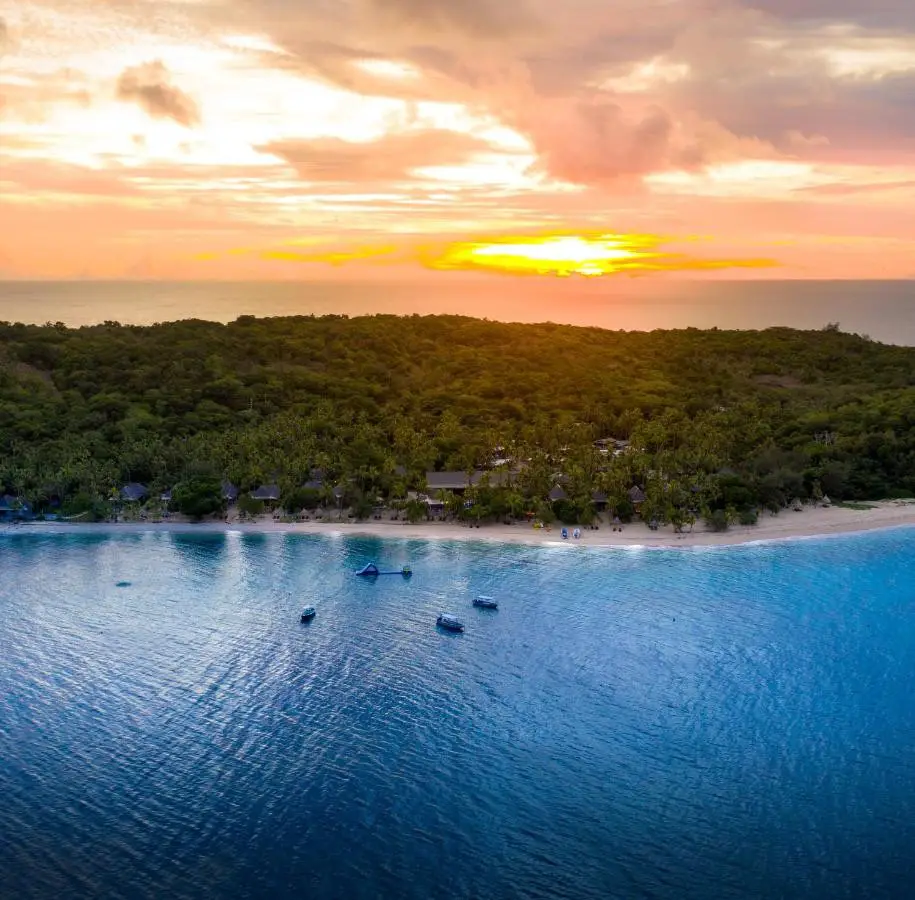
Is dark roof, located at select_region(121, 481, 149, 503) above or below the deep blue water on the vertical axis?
above

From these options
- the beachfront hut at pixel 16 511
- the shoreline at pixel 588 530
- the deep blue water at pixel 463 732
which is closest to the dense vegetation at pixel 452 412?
the beachfront hut at pixel 16 511

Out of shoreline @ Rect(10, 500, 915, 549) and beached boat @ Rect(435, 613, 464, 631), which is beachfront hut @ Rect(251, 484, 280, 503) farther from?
beached boat @ Rect(435, 613, 464, 631)

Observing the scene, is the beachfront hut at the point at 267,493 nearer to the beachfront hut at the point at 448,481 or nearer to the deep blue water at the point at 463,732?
the beachfront hut at the point at 448,481

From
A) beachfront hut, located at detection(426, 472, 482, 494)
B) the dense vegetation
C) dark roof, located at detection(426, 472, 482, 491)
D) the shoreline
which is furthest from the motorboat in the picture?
dark roof, located at detection(426, 472, 482, 491)

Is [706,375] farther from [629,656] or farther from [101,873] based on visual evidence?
[101,873]

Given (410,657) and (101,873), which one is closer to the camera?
(101,873)

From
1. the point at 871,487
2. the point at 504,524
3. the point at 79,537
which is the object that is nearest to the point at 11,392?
the point at 79,537
